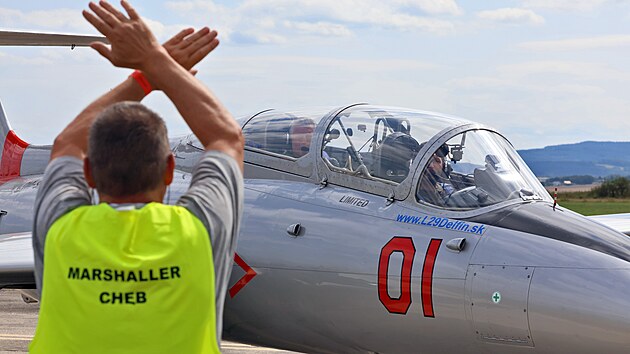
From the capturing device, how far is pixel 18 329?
14547 mm

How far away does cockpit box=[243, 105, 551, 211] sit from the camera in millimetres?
7746

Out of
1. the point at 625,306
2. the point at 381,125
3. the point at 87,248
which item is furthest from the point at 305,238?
the point at 87,248

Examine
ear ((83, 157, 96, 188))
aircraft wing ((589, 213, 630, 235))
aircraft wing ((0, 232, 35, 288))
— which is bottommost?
aircraft wing ((589, 213, 630, 235))

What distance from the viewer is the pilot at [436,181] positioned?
766 cm

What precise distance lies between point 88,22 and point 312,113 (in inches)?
228

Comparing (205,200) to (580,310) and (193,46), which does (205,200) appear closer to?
(193,46)

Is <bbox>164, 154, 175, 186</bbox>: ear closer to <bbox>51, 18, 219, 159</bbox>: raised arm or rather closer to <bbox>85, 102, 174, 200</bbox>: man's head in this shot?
<bbox>85, 102, 174, 200</bbox>: man's head

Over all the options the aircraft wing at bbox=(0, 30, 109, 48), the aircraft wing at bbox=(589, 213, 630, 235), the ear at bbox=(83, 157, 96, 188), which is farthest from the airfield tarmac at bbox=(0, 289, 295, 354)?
the ear at bbox=(83, 157, 96, 188)

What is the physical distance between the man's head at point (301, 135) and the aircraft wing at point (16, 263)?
2641mm

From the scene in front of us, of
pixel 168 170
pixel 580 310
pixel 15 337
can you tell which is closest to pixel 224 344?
pixel 15 337

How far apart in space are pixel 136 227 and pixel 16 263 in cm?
701

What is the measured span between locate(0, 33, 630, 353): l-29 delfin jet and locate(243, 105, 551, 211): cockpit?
12mm

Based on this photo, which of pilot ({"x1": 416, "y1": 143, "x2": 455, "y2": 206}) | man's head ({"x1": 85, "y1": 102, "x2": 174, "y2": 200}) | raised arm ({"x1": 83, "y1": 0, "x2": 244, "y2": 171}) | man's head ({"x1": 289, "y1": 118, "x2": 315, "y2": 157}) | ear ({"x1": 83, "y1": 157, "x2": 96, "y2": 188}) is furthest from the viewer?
man's head ({"x1": 289, "y1": 118, "x2": 315, "y2": 157})

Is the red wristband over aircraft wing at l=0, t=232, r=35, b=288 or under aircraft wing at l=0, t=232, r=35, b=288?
over
